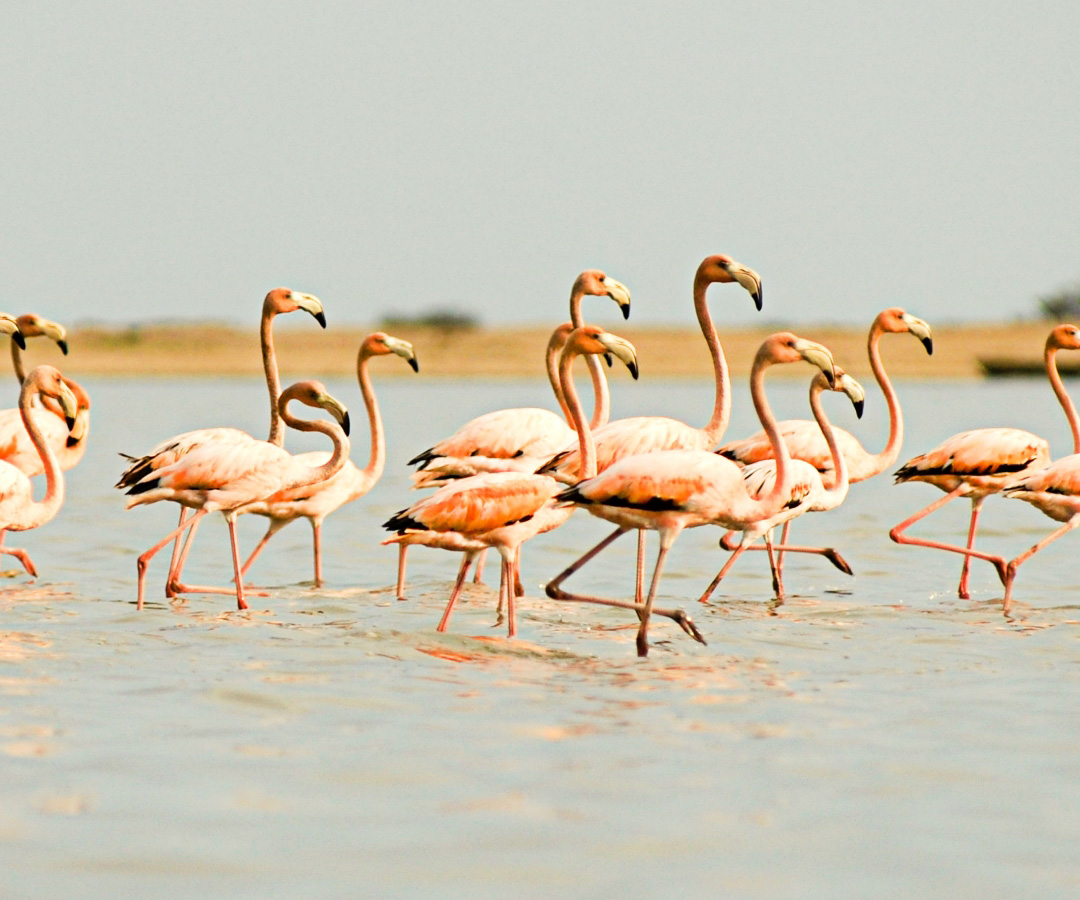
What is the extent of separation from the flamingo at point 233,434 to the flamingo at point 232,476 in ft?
0.26

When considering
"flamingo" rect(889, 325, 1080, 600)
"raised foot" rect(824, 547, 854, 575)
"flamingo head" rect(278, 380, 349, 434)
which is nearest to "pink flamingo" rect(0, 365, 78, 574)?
"flamingo head" rect(278, 380, 349, 434)

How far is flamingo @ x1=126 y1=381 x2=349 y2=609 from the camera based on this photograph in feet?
30.1

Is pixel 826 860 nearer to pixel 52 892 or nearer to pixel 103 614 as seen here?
pixel 52 892

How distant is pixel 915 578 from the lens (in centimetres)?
→ 1112

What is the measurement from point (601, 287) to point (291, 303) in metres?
2.06

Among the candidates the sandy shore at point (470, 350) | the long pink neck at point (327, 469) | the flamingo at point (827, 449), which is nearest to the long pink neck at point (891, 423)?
the flamingo at point (827, 449)

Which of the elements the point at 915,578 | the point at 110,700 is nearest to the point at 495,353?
the point at 915,578

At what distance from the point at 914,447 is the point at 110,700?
17623 mm

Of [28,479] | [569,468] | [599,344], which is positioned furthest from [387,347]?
[28,479]

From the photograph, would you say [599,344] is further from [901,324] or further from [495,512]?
[901,324]

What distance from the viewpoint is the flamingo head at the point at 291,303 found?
1030cm

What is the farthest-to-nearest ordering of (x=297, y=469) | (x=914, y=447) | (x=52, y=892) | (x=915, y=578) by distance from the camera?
(x=914, y=447)
(x=915, y=578)
(x=297, y=469)
(x=52, y=892)

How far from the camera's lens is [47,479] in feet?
32.1

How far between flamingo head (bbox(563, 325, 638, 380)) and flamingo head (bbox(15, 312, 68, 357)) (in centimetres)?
446
